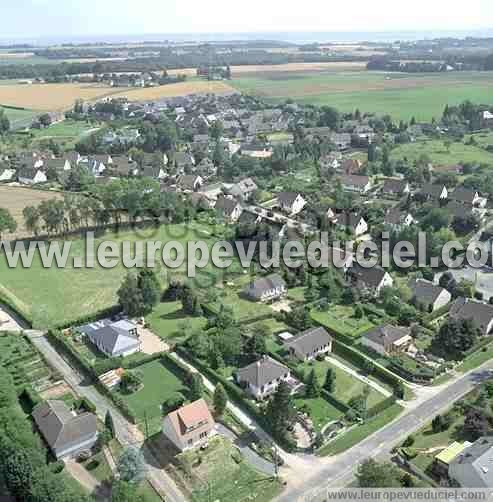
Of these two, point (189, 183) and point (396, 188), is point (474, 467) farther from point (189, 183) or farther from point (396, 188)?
point (189, 183)

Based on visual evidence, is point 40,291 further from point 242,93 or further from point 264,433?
point 242,93

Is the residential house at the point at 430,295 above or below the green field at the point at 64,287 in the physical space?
above

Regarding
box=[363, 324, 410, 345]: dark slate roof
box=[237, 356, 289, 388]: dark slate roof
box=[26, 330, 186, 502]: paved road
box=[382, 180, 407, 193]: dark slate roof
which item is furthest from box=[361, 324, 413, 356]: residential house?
box=[382, 180, 407, 193]: dark slate roof

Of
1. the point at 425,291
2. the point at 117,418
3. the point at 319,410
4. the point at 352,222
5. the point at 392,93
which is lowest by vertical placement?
the point at 117,418

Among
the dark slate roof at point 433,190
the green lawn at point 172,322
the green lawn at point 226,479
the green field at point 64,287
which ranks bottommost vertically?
the green lawn at point 226,479

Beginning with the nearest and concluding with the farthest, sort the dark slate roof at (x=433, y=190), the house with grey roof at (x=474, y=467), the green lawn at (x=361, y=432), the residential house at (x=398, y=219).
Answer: the house with grey roof at (x=474, y=467) < the green lawn at (x=361, y=432) < the residential house at (x=398, y=219) < the dark slate roof at (x=433, y=190)

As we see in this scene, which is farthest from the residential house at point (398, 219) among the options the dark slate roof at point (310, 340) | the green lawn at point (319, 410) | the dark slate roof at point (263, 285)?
the green lawn at point (319, 410)

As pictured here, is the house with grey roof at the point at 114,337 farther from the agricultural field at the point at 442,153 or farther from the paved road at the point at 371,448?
the agricultural field at the point at 442,153

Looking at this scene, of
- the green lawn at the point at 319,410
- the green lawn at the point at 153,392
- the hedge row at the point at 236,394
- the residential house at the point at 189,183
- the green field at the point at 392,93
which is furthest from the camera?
the green field at the point at 392,93

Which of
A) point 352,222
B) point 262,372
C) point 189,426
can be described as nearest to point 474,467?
point 262,372
